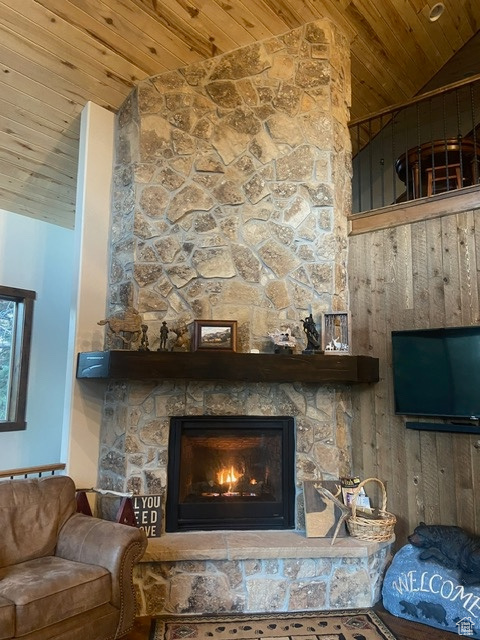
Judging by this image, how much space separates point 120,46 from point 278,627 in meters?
3.80

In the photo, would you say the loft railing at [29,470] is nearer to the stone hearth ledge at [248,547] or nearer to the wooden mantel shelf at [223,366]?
the wooden mantel shelf at [223,366]

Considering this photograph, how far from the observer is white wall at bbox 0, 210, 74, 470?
4715 millimetres

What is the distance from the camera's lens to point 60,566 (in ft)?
7.70

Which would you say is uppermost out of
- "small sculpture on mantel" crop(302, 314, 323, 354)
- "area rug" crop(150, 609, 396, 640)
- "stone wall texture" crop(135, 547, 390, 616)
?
"small sculpture on mantel" crop(302, 314, 323, 354)

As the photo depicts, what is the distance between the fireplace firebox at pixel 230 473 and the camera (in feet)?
10.1

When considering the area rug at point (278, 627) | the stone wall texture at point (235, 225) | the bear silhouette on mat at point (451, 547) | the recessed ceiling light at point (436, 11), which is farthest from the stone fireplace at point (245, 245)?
the recessed ceiling light at point (436, 11)

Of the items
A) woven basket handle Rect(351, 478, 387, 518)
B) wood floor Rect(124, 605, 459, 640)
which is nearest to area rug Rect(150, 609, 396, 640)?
wood floor Rect(124, 605, 459, 640)

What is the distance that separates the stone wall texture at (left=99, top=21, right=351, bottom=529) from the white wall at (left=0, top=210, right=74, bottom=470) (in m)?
1.85

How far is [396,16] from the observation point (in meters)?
3.83

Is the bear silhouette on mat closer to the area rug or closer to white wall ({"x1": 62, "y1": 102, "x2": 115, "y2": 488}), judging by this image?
the area rug

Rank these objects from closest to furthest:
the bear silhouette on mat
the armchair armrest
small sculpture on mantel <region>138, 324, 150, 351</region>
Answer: the armchair armrest < the bear silhouette on mat < small sculpture on mantel <region>138, 324, 150, 351</region>

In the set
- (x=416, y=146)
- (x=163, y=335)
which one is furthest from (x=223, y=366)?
(x=416, y=146)

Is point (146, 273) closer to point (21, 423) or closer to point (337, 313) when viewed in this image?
point (337, 313)

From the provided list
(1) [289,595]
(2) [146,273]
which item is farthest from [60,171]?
(1) [289,595]
